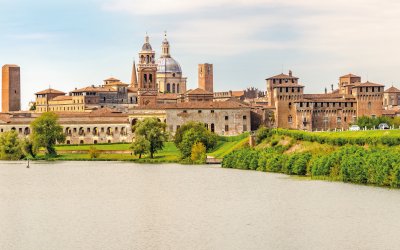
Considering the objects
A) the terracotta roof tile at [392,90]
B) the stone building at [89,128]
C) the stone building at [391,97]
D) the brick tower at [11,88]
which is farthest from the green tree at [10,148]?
the terracotta roof tile at [392,90]

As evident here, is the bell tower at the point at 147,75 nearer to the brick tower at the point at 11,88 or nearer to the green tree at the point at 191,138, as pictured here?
the brick tower at the point at 11,88

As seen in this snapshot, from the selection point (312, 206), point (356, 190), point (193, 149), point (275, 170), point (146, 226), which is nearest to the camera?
point (146, 226)

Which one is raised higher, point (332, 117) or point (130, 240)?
point (332, 117)

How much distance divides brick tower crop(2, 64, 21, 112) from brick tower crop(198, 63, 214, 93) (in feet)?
93.1

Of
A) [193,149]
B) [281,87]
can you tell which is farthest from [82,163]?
[281,87]

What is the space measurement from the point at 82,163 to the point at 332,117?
27.6 metres

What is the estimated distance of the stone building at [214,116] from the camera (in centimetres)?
8550

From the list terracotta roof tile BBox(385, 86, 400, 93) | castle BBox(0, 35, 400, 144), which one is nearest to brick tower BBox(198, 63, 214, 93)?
terracotta roof tile BBox(385, 86, 400, 93)

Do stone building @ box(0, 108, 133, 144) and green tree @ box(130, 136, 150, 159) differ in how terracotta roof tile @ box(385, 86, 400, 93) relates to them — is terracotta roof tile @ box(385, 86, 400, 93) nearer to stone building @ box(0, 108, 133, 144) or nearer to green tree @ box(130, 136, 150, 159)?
stone building @ box(0, 108, 133, 144)

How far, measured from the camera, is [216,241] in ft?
90.8

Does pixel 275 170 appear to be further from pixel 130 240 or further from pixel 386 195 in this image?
pixel 130 240

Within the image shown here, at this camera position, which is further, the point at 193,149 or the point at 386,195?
the point at 193,149

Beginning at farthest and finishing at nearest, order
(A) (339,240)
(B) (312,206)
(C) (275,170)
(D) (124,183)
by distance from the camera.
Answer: (C) (275,170) < (D) (124,183) < (B) (312,206) < (A) (339,240)

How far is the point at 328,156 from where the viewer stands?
4703 cm
